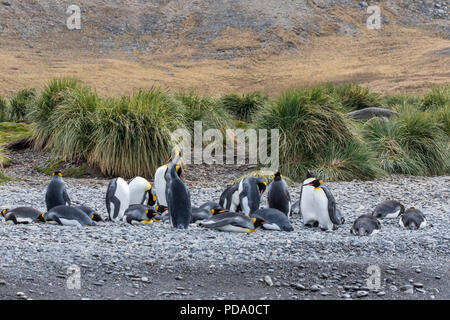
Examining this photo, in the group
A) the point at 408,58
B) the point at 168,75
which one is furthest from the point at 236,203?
the point at 408,58

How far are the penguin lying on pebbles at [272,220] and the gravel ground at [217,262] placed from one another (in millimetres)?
120

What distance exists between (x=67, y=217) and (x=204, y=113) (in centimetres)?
581

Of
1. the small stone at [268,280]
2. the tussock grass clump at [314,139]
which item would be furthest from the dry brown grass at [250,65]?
the small stone at [268,280]

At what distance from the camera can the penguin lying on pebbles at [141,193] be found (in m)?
6.88

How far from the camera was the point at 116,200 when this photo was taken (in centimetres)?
627

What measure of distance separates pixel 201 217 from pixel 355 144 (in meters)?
4.39

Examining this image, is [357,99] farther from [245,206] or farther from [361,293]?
[361,293]

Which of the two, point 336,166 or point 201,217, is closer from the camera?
point 201,217

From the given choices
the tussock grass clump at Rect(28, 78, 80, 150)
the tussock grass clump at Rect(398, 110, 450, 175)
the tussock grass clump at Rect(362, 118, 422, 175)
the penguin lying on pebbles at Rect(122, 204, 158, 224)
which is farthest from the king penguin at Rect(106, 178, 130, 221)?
the tussock grass clump at Rect(398, 110, 450, 175)

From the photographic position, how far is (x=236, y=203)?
6.58 metres

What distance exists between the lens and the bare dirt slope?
3209cm

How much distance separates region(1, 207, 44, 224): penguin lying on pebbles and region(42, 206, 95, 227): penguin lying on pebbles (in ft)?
0.44

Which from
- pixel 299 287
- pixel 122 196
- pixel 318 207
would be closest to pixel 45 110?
pixel 122 196

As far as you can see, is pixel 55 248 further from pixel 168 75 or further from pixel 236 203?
pixel 168 75
